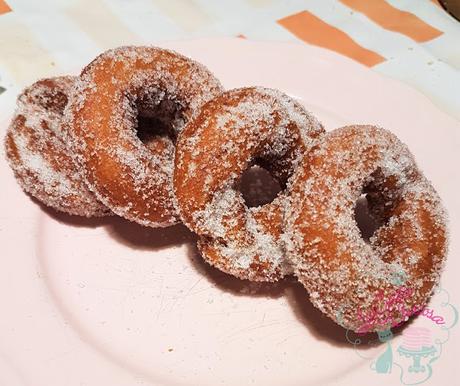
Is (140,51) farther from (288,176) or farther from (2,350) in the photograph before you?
(2,350)


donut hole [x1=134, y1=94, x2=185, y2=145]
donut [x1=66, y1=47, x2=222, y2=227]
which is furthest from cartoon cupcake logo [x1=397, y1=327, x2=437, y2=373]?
donut hole [x1=134, y1=94, x2=185, y2=145]

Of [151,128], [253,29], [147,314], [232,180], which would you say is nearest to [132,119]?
[151,128]

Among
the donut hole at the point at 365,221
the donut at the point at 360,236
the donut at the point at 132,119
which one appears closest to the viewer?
the donut at the point at 360,236

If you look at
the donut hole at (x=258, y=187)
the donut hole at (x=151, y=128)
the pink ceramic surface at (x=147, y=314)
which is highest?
the donut hole at (x=151, y=128)

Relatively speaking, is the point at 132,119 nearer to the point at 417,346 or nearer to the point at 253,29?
the point at 417,346

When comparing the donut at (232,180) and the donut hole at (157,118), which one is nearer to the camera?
the donut at (232,180)

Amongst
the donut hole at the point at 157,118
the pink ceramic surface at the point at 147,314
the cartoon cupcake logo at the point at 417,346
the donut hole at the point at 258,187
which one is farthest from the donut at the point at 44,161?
the cartoon cupcake logo at the point at 417,346

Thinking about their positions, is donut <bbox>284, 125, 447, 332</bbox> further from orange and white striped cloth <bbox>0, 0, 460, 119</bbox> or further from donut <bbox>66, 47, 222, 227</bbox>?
orange and white striped cloth <bbox>0, 0, 460, 119</bbox>

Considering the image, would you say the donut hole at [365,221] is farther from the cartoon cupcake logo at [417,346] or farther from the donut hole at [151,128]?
the donut hole at [151,128]
